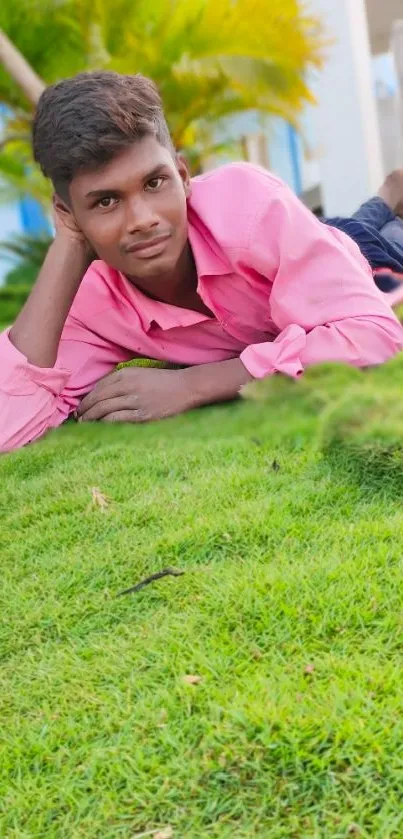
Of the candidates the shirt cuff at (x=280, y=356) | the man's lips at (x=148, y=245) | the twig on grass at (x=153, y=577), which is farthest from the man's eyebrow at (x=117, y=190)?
the twig on grass at (x=153, y=577)

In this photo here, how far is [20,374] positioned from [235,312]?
2.14ft

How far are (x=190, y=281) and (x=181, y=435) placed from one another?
531 mm

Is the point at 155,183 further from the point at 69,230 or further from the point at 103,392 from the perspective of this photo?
the point at 103,392

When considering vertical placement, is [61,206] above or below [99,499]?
above

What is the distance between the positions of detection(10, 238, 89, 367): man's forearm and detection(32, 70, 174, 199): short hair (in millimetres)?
228

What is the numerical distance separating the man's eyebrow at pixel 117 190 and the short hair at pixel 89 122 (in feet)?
0.21

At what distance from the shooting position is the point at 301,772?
105 centimetres

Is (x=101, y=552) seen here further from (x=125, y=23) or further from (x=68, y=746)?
(x=125, y=23)

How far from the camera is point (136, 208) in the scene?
2.37 metres

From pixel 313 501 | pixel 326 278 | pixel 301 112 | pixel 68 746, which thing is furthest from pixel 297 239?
pixel 301 112

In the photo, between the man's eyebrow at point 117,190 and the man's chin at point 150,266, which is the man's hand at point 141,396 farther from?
the man's eyebrow at point 117,190

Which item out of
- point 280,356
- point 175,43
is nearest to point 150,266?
point 280,356

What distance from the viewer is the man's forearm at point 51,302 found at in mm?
2666

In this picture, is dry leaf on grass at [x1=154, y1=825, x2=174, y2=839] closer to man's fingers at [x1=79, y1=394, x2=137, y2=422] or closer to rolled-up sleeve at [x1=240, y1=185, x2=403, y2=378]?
rolled-up sleeve at [x1=240, y1=185, x2=403, y2=378]
